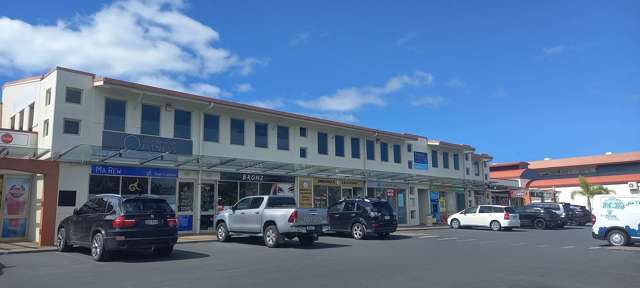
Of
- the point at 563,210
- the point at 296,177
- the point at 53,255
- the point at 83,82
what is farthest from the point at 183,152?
the point at 563,210

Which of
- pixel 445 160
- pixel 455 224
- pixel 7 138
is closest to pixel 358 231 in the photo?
pixel 455 224

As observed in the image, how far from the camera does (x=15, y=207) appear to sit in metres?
18.1

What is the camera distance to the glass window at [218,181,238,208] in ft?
74.2

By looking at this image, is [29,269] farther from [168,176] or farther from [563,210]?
[563,210]

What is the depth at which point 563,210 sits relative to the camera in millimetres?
33062

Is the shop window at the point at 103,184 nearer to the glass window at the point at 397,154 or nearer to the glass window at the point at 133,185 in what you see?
the glass window at the point at 133,185

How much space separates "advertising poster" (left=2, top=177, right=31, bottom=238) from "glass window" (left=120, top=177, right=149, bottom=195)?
11.2 feet

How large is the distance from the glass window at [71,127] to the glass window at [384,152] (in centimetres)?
1897

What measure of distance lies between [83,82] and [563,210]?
29972 mm

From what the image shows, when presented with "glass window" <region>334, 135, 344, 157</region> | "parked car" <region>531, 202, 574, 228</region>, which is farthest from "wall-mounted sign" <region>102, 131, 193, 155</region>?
"parked car" <region>531, 202, 574, 228</region>

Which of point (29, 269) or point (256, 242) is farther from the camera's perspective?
point (256, 242)

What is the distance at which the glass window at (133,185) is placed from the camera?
19527 mm

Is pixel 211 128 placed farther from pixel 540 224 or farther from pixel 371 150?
pixel 540 224

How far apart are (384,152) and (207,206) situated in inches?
561
